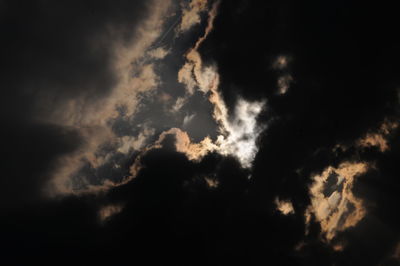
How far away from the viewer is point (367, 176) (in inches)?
629

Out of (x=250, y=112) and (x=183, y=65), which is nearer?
(x=183, y=65)

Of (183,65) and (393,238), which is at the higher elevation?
(183,65)

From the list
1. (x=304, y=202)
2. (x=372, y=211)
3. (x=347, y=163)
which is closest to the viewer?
(x=347, y=163)

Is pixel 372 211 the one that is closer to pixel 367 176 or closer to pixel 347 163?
pixel 367 176

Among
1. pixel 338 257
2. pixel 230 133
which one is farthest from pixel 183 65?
pixel 338 257

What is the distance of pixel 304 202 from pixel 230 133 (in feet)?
24.8

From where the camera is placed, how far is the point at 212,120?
16.6m

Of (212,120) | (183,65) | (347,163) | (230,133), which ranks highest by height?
(183,65)

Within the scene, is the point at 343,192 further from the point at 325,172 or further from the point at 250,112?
the point at 250,112

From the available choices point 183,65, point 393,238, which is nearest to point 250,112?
point 183,65

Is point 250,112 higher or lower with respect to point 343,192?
higher

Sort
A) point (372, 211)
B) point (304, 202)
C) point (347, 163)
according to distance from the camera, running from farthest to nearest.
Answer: point (372, 211)
point (304, 202)
point (347, 163)

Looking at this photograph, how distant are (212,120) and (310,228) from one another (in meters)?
10.9

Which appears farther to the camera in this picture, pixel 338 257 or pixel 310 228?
pixel 338 257
